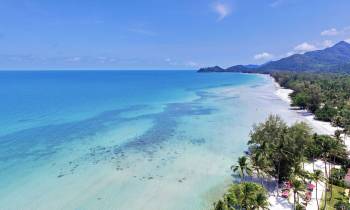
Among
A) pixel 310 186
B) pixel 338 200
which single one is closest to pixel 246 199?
pixel 338 200

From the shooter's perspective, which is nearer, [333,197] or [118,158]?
[333,197]

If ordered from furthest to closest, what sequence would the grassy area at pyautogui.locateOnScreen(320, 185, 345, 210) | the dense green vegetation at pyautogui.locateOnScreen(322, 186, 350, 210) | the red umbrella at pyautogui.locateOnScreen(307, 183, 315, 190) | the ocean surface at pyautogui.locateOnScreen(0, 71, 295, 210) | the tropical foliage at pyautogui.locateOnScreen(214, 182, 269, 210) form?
the ocean surface at pyautogui.locateOnScreen(0, 71, 295, 210), the red umbrella at pyautogui.locateOnScreen(307, 183, 315, 190), the grassy area at pyautogui.locateOnScreen(320, 185, 345, 210), the dense green vegetation at pyautogui.locateOnScreen(322, 186, 350, 210), the tropical foliage at pyautogui.locateOnScreen(214, 182, 269, 210)

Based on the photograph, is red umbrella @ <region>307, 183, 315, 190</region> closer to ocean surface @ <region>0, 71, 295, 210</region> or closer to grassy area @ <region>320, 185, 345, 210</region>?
grassy area @ <region>320, 185, 345, 210</region>

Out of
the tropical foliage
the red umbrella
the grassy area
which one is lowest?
the grassy area

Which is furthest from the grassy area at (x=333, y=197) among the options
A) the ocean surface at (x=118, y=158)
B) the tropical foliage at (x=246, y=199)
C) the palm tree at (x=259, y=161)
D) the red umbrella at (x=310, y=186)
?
the ocean surface at (x=118, y=158)

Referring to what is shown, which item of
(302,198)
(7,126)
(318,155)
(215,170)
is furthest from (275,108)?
(7,126)

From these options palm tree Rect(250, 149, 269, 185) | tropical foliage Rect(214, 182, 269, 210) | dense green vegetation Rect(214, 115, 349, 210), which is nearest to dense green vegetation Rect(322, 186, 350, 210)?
dense green vegetation Rect(214, 115, 349, 210)

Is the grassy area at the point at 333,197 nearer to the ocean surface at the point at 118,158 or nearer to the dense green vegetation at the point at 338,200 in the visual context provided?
the dense green vegetation at the point at 338,200

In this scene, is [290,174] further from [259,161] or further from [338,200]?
[338,200]
